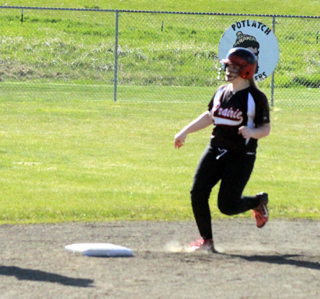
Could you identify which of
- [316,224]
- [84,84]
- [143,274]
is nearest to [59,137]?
[316,224]

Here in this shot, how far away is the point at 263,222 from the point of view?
18.5 feet

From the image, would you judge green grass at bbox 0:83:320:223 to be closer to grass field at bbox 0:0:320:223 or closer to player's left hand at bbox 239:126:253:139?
grass field at bbox 0:0:320:223

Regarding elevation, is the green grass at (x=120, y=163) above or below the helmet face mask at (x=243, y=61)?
below

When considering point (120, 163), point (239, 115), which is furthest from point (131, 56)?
point (239, 115)

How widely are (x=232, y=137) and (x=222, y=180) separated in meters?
0.39

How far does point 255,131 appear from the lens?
501 cm

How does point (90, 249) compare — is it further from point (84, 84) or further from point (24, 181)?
point (84, 84)

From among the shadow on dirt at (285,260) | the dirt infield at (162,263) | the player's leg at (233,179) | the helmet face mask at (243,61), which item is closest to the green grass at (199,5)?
the dirt infield at (162,263)

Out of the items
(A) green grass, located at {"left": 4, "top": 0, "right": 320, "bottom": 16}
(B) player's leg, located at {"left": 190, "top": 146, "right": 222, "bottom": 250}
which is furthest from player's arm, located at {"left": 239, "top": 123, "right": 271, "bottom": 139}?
(A) green grass, located at {"left": 4, "top": 0, "right": 320, "bottom": 16}

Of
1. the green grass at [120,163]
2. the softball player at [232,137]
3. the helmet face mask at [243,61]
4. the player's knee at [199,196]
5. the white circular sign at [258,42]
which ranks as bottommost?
the green grass at [120,163]

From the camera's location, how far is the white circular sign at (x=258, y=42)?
586 inches

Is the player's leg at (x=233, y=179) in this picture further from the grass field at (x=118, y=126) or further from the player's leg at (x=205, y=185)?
the grass field at (x=118, y=126)

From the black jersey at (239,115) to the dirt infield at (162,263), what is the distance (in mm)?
936

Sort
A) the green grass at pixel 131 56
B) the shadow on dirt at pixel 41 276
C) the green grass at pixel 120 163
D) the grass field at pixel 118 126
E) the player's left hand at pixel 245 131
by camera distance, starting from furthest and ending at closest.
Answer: the green grass at pixel 131 56 < the grass field at pixel 118 126 < the green grass at pixel 120 163 < the player's left hand at pixel 245 131 < the shadow on dirt at pixel 41 276
